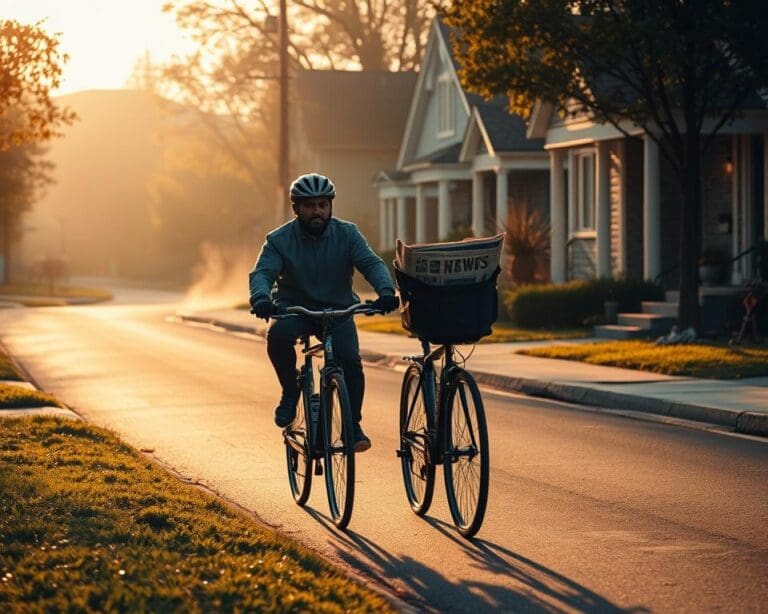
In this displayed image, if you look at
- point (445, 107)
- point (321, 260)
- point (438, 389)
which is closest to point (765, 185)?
point (321, 260)

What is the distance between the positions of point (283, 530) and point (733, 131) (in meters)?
19.6

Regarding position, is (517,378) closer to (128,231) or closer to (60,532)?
(60,532)

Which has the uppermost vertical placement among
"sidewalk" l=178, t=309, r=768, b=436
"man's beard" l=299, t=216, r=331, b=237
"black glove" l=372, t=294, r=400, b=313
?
Result: "man's beard" l=299, t=216, r=331, b=237

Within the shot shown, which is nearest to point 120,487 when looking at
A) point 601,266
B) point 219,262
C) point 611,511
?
point 611,511

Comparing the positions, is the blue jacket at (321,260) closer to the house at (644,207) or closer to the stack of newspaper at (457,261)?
the stack of newspaper at (457,261)

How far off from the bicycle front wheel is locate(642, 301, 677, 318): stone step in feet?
59.7

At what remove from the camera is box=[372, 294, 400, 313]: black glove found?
29.9 ft

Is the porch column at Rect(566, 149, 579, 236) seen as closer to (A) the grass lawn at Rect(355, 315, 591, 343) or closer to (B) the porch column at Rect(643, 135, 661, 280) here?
(A) the grass lawn at Rect(355, 315, 591, 343)

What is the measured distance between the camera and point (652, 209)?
28797 mm

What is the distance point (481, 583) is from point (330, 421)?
1.85 metres

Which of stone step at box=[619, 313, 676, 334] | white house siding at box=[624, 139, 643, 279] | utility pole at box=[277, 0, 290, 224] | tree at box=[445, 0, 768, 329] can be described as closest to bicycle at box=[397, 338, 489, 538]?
tree at box=[445, 0, 768, 329]

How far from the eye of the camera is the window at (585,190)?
33.9 m

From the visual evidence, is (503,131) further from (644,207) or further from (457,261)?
(457,261)

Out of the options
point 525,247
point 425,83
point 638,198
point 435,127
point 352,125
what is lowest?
point 525,247
